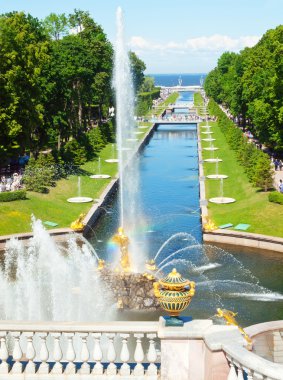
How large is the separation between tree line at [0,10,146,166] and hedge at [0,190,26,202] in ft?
22.8

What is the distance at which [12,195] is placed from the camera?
128 feet

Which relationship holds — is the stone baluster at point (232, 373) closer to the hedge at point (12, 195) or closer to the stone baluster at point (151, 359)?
the stone baluster at point (151, 359)

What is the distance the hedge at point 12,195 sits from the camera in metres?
38.5

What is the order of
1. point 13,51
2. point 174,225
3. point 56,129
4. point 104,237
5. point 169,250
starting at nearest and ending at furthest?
point 169,250
point 104,237
point 174,225
point 13,51
point 56,129

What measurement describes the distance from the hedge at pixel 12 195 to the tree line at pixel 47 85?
22.8 ft

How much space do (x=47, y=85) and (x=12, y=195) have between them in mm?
18069

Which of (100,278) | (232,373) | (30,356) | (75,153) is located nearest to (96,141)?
(75,153)

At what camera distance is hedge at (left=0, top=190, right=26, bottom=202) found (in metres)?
38.5

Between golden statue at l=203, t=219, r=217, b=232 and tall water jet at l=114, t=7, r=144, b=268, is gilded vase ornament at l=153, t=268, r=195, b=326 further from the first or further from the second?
golden statue at l=203, t=219, r=217, b=232

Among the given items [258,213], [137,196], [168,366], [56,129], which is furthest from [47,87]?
[168,366]

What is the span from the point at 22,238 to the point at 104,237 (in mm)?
5076

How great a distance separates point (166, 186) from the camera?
5300 cm

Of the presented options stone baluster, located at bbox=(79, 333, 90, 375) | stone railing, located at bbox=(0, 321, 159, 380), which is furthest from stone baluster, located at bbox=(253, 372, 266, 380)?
stone baluster, located at bbox=(79, 333, 90, 375)

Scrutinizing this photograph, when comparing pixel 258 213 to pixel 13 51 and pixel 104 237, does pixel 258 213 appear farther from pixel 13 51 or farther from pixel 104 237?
pixel 13 51
